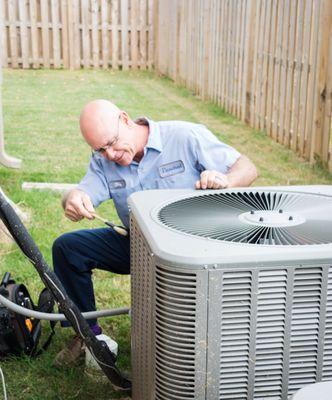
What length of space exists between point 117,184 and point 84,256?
0.32 metres

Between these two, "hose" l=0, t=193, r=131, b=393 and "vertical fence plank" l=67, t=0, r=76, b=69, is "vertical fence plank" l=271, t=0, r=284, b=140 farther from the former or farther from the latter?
"vertical fence plank" l=67, t=0, r=76, b=69

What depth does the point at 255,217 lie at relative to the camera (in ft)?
6.04

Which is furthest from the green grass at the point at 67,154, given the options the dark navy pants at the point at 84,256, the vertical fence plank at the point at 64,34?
the vertical fence plank at the point at 64,34

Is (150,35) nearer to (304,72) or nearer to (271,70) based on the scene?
(271,70)

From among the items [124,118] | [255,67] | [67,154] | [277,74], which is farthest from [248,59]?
[124,118]

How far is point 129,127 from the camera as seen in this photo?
2.49 meters

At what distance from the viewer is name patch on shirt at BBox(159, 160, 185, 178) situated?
2.54m

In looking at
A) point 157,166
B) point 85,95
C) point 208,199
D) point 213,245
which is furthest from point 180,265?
point 85,95

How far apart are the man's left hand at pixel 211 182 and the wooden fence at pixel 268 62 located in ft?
12.0

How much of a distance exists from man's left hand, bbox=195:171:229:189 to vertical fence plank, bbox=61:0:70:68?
10.8 metres

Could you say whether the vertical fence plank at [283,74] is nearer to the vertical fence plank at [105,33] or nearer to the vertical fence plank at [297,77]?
the vertical fence plank at [297,77]

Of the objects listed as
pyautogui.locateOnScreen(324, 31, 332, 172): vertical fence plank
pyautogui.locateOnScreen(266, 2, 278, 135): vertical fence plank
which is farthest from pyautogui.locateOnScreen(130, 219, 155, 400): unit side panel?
pyautogui.locateOnScreen(266, 2, 278, 135): vertical fence plank

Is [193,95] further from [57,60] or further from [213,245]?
[213,245]

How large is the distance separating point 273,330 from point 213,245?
24 cm
